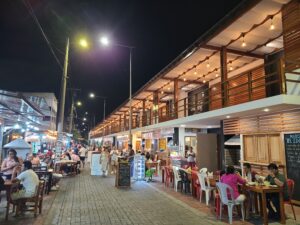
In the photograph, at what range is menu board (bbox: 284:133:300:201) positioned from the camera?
848 cm

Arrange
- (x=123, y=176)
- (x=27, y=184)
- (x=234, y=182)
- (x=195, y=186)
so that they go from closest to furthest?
(x=27, y=184)
(x=234, y=182)
(x=195, y=186)
(x=123, y=176)

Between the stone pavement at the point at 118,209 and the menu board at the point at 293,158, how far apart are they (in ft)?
10.3

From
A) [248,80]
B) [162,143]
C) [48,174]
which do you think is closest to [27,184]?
[48,174]

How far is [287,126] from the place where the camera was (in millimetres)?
8922

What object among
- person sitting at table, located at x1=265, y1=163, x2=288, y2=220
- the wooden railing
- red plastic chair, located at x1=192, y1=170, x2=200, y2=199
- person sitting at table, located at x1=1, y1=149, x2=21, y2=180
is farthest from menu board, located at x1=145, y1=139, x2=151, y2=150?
person sitting at table, located at x1=265, y1=163, x2=288, y2=220

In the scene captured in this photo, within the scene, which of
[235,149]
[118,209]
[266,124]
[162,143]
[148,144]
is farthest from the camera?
[148,144]

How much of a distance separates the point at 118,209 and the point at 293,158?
6.32 metres

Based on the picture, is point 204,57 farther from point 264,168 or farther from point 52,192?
point 52,192

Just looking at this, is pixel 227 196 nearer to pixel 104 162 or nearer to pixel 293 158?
pixel 293 158

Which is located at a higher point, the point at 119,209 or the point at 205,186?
the point at 205,186

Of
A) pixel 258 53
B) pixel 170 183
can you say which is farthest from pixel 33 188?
pixel 258 53

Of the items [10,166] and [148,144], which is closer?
[10,166]

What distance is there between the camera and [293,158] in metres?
8.66

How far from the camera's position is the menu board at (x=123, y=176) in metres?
12.0
